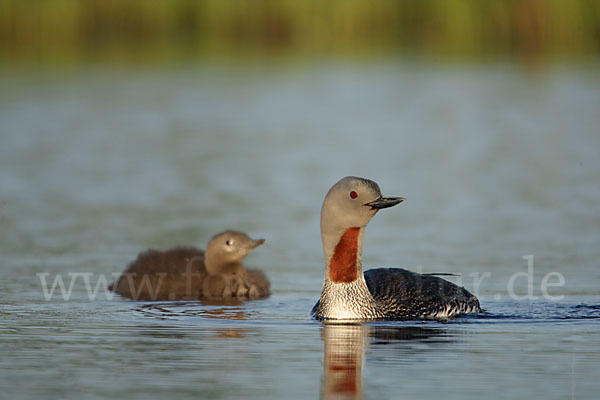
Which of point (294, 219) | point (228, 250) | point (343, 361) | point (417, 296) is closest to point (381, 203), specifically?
point (417, 296)

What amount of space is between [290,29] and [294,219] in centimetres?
1823

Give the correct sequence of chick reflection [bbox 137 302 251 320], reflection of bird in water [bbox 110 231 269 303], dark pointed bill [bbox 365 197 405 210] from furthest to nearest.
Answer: reflection of bird in water [bbox 110 231 269 303] → chick reflection [bbox 137 302 251 320] → dark pointed bill [bbox 365 197 405 210]

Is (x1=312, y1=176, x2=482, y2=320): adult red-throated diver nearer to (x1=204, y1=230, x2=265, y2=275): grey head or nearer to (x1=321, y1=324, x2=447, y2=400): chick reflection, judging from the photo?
(x1=321, y1=324, x2=447, y2=400): chick reflection

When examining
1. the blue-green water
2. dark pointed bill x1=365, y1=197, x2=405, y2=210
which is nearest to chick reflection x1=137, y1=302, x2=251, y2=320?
the blue-green water

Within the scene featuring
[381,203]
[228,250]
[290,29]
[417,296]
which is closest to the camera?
[381,203]

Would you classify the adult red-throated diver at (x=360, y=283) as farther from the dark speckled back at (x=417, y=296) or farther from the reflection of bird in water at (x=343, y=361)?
the reflection of bird in water at (x=343, y=361)

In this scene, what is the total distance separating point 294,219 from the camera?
10.9 metres

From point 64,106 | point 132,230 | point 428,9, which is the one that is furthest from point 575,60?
point 132,230

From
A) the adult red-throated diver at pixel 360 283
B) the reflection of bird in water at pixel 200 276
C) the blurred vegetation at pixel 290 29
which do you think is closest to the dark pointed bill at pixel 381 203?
the adult red-throated diver at pixel 360 283

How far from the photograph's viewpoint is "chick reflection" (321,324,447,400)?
5102 millimetres

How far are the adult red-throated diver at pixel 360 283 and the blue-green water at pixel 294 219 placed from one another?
0.23 metres

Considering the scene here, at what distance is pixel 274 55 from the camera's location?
27.4 metres

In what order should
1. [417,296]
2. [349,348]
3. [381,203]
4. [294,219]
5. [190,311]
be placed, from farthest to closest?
[294,219]
[190,311]
[417,296]
[381,203]
[349,348]

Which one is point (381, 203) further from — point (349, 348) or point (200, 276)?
point (200, 276)
